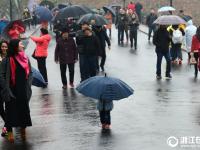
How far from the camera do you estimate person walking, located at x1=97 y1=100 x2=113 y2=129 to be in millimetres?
12578

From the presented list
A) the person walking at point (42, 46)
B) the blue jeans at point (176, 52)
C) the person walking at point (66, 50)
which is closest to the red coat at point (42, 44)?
the person walking at point (42, 46)

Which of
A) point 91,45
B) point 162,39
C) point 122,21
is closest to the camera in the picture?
point 91,45

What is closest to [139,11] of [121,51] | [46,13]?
[121,51]

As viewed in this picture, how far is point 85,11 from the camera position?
78.9ft

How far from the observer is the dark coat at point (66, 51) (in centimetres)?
1797

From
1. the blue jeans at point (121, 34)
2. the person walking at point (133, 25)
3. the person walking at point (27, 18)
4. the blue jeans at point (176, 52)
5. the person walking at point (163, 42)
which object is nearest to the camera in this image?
the person walking at point (163, 42)

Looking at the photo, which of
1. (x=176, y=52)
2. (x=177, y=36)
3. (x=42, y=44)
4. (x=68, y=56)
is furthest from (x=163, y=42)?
(x=176, y=52)

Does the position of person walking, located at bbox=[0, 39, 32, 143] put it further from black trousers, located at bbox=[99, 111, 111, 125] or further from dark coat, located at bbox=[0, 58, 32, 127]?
black trousers, located at bbox=[99, 111, 111, 125]

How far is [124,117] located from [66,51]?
4.58 meters

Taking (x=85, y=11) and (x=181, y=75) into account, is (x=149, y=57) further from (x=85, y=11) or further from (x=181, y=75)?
(x=181, y=75)

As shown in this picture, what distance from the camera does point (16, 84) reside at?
1182 cm

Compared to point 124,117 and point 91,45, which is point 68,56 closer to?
point 91,45

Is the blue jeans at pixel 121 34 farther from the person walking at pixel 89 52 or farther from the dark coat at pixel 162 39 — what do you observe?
the person walking at pixel 89 52

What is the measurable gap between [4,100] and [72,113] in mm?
2944
